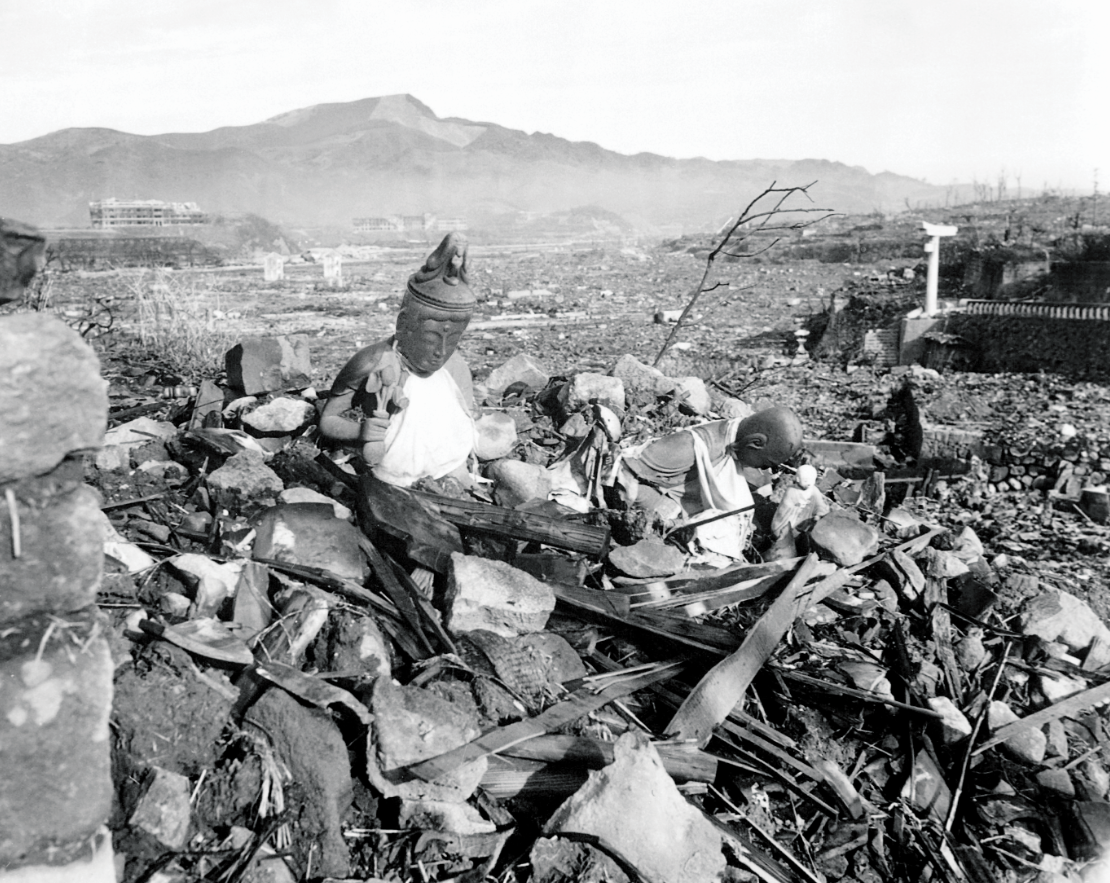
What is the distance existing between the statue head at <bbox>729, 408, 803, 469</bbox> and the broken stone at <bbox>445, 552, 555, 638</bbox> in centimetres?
165

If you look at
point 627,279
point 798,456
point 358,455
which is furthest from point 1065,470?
point 627,279

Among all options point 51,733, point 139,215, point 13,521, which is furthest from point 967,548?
point 139,215

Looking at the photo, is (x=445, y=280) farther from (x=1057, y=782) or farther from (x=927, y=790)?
(x=1057, y=782)

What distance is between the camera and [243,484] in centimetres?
426

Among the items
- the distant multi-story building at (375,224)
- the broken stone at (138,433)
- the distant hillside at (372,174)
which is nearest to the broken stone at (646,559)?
the broken stone at (138,433)

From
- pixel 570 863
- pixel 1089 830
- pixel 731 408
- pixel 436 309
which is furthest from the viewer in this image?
pixel 731 408

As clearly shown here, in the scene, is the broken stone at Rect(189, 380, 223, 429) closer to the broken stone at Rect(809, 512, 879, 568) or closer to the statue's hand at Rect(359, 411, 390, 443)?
the statue's hand at Rect(359, 411, 390, 443)

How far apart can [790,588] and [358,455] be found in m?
2.12

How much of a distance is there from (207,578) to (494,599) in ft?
3.54

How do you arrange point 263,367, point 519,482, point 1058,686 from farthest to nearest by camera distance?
point 263,367, point 519,482, point 1058,686

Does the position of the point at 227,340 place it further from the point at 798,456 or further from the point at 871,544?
the point at 871,544

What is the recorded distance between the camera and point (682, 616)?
391cm

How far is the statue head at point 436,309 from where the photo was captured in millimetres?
4164

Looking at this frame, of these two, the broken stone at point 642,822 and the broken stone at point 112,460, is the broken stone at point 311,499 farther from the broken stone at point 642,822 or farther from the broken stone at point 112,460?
the broken stone at point 642,822
